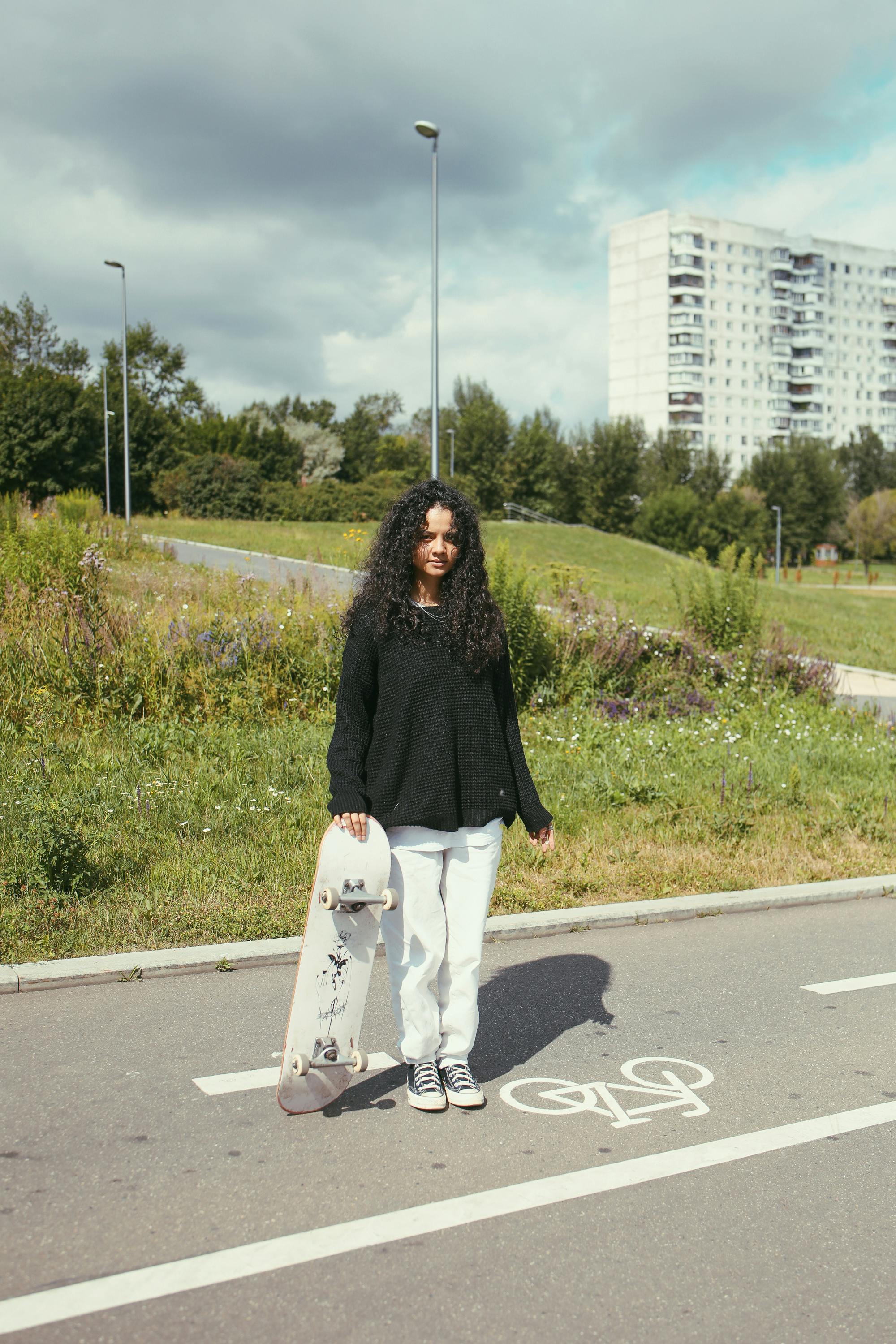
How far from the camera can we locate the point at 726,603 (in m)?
13.2

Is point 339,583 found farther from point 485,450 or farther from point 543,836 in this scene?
point 485,450

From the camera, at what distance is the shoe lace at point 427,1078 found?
12.3 feet

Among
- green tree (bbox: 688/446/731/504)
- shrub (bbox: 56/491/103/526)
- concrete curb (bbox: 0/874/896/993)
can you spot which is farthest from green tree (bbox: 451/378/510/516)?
concrete curb (bbox: 0/874/896/993)

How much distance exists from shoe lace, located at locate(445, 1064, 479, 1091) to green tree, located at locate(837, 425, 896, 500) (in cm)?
10434

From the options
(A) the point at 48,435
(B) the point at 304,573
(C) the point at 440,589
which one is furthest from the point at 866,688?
(A) the point at 48,435

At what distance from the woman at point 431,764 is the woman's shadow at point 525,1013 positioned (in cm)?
19

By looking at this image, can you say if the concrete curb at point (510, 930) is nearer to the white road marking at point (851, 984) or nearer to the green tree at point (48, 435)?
the white road marking at point (851, 984)

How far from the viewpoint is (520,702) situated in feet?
35.1

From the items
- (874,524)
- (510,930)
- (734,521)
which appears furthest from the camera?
(734,521)

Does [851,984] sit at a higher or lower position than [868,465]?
lower

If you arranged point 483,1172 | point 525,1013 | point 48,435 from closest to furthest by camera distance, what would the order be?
point 483,1172, point 525,1013, point 48,435

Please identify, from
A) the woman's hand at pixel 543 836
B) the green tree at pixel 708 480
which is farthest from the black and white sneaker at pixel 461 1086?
the green tree at pixel 708 480

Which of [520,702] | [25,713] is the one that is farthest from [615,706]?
[25,713]

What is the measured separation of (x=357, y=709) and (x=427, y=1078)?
1.25m
